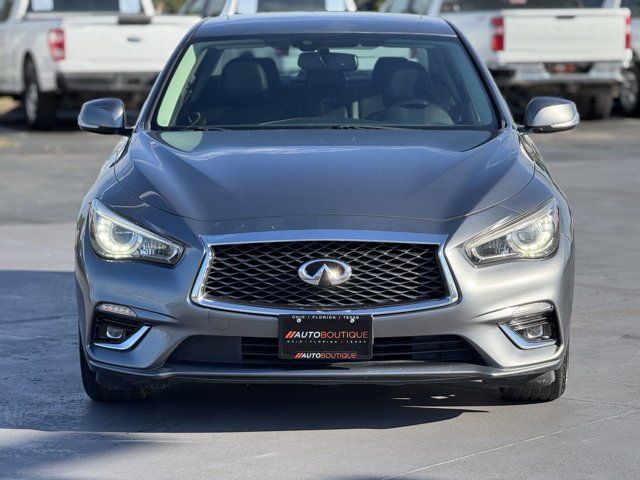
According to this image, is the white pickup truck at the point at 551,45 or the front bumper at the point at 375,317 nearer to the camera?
the front bumper at the point at 375,317

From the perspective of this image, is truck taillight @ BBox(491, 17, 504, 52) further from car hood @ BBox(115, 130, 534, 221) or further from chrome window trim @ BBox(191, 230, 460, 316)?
chrome window trim @ BBox(191, 230, 460, 316)

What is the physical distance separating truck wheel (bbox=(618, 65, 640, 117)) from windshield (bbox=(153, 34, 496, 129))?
14.8 metres

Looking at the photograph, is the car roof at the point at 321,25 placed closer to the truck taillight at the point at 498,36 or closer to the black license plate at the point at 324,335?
the black license plate at the point at 324,335

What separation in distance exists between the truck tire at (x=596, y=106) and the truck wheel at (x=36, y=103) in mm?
7317

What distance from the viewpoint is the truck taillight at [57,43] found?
63.1ft

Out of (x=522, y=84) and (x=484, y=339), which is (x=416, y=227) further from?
(x=522, y=84)

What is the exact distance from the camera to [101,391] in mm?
6156

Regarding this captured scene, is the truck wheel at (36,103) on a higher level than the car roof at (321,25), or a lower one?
lower

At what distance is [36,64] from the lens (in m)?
19.8

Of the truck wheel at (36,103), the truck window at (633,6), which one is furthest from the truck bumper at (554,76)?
the truck wheel at (36,103)

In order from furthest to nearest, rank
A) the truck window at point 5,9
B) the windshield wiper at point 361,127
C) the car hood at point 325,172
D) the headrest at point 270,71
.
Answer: the truck window at point 5,9 < the headrest at point 270,71 < the windshield wiper at point 361,127 < the car hood at point 325,172

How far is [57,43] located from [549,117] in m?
13.1

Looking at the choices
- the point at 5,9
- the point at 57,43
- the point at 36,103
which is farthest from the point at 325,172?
the point at 5,9

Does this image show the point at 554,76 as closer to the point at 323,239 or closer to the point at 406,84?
the point at 406,84
